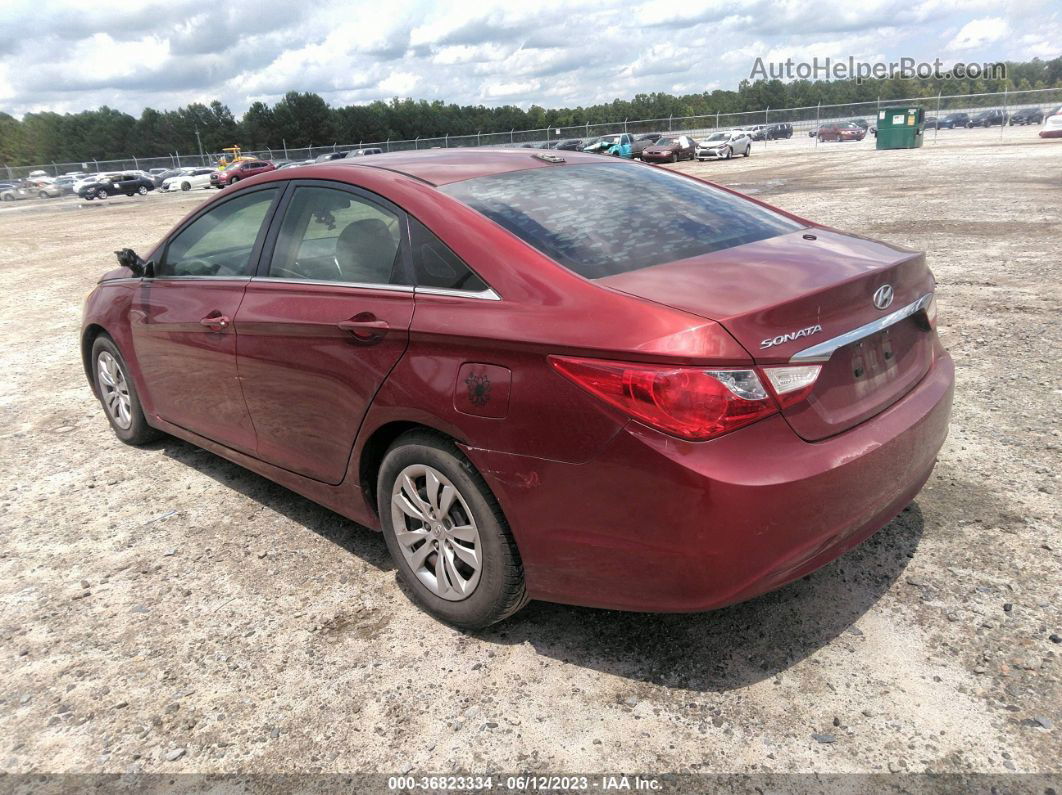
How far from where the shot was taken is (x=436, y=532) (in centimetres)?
287

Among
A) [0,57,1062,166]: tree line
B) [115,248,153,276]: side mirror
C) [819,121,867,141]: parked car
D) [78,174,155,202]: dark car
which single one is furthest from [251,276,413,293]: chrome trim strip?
[0,57,1062,166]: tree line

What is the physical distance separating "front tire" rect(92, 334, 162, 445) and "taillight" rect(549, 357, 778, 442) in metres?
3.62

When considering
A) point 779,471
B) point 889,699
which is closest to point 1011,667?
point 889,699

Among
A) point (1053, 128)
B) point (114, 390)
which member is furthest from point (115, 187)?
point (1053, 128)

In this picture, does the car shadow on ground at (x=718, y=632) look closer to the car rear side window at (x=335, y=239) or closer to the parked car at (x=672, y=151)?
the car rear side window at (x=335, y=239)

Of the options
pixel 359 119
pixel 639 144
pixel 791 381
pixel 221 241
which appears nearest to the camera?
pixel 791 381

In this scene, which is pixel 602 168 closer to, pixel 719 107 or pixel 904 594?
pixel 904 594

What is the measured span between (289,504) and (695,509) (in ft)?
8.64

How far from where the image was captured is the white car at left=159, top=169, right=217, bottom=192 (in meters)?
49.3

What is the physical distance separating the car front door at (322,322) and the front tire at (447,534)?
0.97ft

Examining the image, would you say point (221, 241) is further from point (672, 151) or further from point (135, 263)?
point (672, 151)

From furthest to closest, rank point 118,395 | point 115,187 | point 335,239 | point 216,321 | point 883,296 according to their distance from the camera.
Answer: point 115,187
point 118,395
point 216,321
point 335,239
point 883,296

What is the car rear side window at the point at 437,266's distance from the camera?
266 centimetres

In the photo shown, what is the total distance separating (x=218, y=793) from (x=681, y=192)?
2832 millimetres
